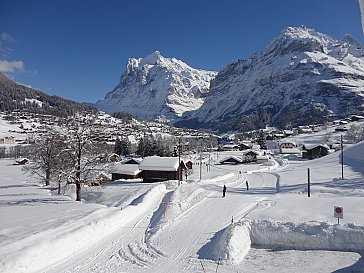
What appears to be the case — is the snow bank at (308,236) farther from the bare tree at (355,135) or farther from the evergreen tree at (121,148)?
the bare tree at (355,135)

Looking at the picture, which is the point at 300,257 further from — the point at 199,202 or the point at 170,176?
the point at 170,176

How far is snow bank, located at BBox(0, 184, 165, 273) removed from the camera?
12.8 metres

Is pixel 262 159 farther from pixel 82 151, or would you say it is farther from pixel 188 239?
pixel 188 239

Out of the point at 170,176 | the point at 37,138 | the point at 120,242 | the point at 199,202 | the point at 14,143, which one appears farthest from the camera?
the point at 14,143

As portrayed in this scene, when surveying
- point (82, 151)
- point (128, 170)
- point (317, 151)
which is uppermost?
point (82, 151)

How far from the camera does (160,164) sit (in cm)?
6084

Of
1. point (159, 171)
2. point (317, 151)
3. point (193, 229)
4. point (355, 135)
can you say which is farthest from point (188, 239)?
point (355, 135)

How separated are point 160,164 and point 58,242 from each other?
4581 cm

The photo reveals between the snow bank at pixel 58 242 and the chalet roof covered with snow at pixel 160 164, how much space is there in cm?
3723

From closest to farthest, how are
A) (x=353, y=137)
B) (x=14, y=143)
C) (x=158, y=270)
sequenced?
(x=158, y=270), (x=353, y=137), (x=14, y=143)

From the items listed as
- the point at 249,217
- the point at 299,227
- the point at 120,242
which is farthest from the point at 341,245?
the point at 120,242

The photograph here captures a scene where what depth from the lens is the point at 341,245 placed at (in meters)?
17.7

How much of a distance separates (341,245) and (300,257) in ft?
10.1

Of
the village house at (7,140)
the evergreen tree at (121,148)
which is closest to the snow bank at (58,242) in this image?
the evergreen tree at (121,148)
